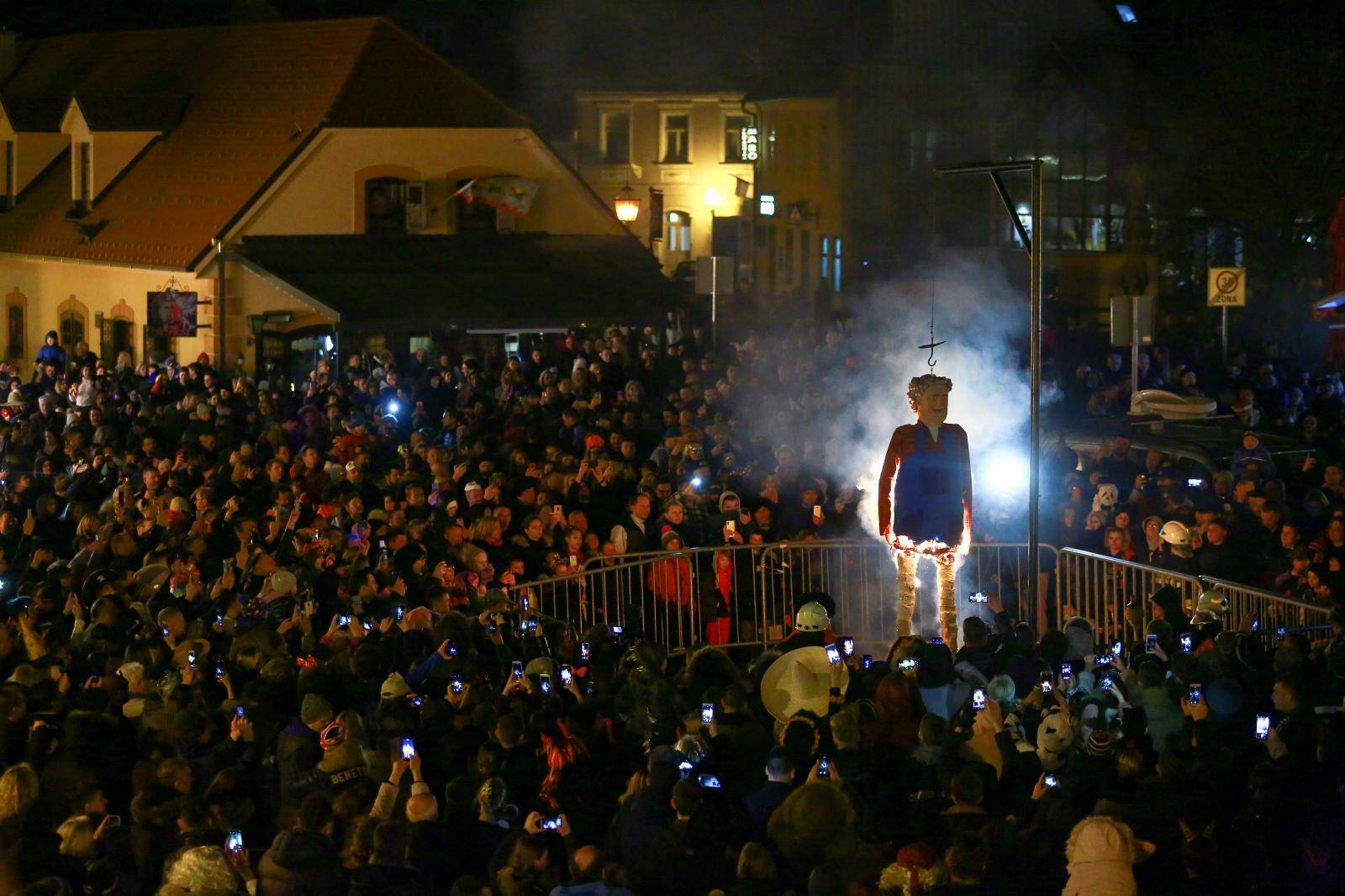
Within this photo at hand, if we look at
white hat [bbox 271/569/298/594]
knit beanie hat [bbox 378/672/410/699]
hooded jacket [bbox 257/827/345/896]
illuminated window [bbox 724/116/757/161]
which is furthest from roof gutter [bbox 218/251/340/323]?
illuminated window [bbox 724/116/757/161]

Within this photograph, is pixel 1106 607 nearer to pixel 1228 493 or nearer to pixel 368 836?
pixel 1228 493

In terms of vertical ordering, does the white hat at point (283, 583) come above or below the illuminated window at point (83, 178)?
below

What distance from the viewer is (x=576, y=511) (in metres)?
16.0

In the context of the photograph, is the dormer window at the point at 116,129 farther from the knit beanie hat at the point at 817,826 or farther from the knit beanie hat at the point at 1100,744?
the knit beanie hat at the point at 817,826

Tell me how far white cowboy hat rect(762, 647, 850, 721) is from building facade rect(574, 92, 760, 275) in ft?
137

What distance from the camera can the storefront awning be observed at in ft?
96.4

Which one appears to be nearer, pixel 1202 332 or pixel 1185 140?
pixel 1202 332

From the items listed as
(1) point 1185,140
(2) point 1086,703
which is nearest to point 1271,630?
(2) point 1086,703

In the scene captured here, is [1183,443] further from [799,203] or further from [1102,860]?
[799,203]

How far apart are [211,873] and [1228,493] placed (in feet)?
33.5

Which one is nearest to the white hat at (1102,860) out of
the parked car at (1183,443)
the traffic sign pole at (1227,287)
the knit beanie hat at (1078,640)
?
the knit beanie hat at (1078,640)

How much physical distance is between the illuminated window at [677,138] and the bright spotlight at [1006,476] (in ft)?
122

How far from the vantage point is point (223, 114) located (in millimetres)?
34656

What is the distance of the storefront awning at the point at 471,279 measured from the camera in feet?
96.4
